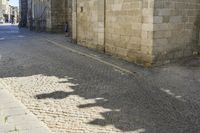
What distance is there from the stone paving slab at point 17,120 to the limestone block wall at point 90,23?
7370 mm

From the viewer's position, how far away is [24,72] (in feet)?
31.4

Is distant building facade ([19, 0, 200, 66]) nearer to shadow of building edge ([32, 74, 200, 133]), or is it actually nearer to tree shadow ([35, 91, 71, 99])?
shadow of building edge ([32, 74, 200, 133])

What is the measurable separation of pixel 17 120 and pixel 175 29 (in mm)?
6575

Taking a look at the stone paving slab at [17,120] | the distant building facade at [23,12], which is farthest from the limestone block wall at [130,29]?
the distant building facade at [23,12]

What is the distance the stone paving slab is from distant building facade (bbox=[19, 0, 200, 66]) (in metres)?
5.12

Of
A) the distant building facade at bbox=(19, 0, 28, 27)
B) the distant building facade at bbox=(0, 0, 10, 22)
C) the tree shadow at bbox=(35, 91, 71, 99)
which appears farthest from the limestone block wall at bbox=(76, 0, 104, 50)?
the distant building facade at bbox=(0, 0, 10, 22)

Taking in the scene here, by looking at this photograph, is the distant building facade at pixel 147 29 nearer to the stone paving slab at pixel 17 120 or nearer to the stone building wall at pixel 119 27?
the stone building wall at pixel 119 27

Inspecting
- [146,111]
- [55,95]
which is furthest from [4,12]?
[146,111]

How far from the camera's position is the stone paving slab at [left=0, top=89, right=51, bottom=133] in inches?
187

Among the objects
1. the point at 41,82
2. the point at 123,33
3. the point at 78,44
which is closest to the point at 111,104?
the point at 41,82

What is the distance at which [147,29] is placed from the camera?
9.97 metres

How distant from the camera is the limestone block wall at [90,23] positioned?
1309 cm

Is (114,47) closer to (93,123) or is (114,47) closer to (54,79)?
(54,79)

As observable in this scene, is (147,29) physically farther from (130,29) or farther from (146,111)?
(146,111)
